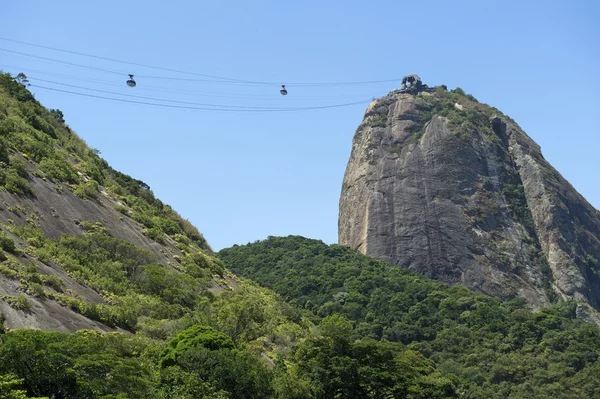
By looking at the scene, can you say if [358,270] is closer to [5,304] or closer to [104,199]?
[104,199]

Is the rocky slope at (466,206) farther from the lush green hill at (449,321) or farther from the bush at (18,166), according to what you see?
the bush at (18,166)

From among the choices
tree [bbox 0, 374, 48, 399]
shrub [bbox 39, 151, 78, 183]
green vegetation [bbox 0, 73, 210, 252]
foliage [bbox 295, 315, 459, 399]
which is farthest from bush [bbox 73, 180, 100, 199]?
tree [bbox 0, 374, 48, 399]

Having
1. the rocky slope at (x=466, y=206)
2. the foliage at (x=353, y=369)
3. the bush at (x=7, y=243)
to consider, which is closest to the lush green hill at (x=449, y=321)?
the rocky slope at (x=466, y=206)

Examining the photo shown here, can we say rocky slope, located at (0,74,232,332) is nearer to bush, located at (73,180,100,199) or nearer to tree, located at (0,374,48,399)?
bush, located at (73,180,100,199)

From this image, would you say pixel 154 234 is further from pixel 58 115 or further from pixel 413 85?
pixel 413 85

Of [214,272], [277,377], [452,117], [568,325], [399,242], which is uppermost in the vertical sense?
[452,117]

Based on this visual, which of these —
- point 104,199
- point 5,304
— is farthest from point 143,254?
point 5,304

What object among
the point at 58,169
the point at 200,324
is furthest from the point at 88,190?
the point at 200,324
